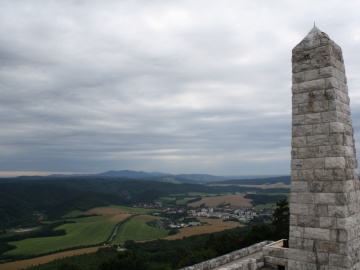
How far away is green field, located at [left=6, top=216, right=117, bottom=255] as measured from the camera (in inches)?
2680

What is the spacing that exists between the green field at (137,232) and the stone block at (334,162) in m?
71.1

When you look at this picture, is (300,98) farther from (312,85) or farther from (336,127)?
(336,127)

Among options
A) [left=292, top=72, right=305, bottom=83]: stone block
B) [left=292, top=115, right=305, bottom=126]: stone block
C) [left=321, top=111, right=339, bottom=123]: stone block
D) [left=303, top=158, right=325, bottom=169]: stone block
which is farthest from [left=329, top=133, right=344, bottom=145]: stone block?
[left=292, top=72, right=305, bottom=83]: stone block

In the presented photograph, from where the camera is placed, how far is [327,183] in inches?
249

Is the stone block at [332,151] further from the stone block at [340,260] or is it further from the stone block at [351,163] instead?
the stone block at [340,260]

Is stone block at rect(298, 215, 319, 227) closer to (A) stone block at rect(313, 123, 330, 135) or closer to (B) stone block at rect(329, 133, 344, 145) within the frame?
(B) stone block at rect(329, 133, 344, 145)

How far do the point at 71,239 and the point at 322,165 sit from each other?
80660mm

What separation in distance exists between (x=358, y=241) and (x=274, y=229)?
989 inches

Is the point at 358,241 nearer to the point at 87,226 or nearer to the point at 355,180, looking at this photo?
the point at 355,180

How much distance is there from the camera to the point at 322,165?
21.1ft

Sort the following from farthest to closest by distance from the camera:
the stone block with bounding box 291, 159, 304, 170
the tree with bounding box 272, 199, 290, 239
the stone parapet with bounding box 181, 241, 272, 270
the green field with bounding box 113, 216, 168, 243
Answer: the green field with bounding box 113, 216, 168, 243 → the tree with bounding box 272, 199, 290, 239 → the stone parapet with bounding box 181, 241, 272, 270 → the stone block with bounding box 291, 159, 304, 170

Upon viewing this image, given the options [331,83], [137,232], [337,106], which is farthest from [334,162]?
[137,232]

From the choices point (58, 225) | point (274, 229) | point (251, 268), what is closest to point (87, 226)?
point (58, 225)

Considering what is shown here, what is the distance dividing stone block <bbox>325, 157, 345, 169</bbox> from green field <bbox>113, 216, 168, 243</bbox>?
71.1 meters
